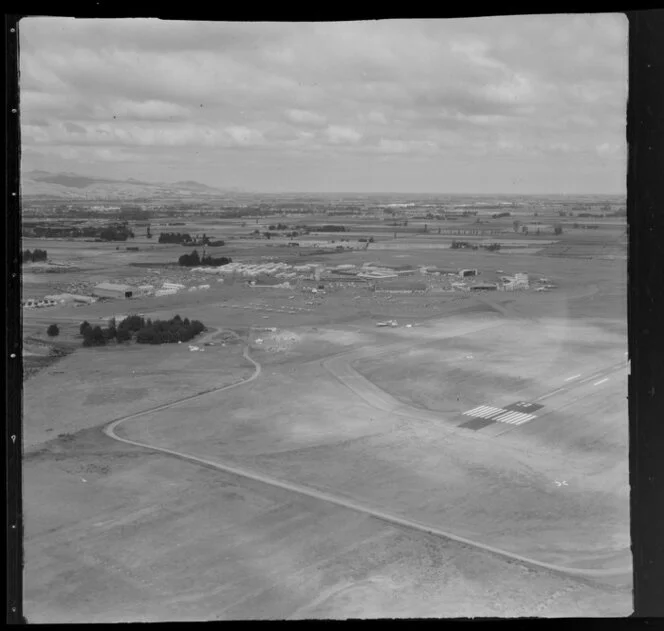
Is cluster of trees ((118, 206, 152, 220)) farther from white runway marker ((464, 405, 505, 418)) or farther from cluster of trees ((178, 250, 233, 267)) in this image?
white runway marker ((464, 405, 505, 418))

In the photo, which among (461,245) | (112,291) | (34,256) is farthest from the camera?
(461,245)

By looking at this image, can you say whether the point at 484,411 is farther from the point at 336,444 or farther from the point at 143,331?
the point at 143,331

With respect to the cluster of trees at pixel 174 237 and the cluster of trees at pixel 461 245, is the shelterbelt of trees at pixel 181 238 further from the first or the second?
the cluster of trees at pixel 461 245

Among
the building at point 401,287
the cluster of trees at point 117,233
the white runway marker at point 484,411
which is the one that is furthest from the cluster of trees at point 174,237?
the white runway marker at point 484,411

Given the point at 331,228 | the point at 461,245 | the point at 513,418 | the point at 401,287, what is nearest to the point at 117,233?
the point at 331,228

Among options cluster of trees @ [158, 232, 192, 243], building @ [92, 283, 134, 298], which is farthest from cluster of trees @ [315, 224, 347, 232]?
building @ [92, 283, 134, 298]

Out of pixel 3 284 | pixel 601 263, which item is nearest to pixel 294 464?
pixel 3 284

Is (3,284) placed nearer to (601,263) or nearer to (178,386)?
(178,386)

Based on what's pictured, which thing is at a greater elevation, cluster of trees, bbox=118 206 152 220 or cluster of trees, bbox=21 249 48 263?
cluster of trees, bbox=118 206 152 220
